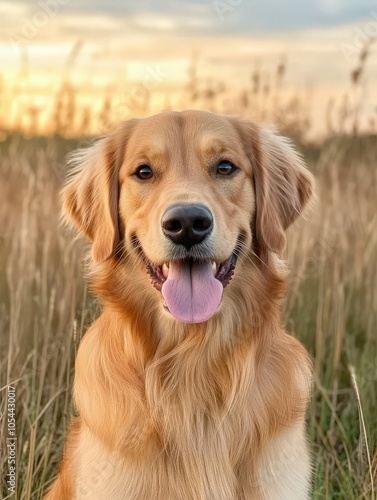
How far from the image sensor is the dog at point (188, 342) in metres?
2.83

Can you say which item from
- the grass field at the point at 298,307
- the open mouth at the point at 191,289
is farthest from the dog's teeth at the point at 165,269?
the grass field at the point at 298,307

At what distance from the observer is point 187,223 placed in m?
2.66

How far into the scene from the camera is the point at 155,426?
2.88m

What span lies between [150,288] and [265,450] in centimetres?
77

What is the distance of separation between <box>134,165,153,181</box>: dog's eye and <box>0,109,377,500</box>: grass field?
889 millimetres

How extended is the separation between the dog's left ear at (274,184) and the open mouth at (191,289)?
30 cm

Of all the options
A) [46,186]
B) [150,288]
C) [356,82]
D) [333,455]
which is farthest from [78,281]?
[356,82]

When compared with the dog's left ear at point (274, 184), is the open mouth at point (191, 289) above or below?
below

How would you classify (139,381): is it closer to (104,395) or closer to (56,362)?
(104,395)

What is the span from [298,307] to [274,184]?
4.67 feet

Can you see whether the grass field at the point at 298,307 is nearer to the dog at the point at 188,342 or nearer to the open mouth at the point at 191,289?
the dog at the point at 188,342
